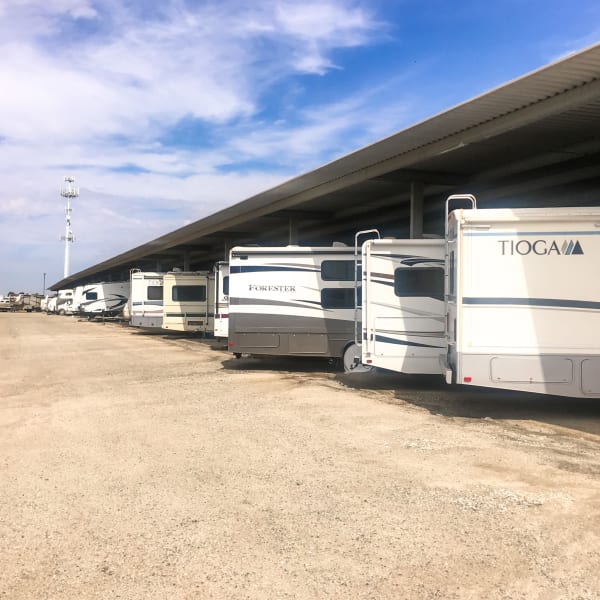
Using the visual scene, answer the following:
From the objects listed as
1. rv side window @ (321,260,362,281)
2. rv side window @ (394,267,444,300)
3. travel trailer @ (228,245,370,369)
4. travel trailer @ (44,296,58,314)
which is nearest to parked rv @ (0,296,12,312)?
travel trailer @ (44,296,58,314)

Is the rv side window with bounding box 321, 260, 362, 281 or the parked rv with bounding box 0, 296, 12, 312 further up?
the rv side window with bounding box 321, 260, 362, 281

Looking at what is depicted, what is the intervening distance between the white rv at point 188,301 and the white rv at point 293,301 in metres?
9.49

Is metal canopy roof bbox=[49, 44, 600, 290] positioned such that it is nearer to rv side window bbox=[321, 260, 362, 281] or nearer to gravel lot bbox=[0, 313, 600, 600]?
rv side window bbox=[321, 260, 362, 281]

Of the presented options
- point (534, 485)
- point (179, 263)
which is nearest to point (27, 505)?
point (534, 485)

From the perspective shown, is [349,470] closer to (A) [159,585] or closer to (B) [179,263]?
(A) [159,585]

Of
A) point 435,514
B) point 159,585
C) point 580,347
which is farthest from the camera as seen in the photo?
point 580,347

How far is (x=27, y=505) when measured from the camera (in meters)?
4.95

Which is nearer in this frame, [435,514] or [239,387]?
[435,514]

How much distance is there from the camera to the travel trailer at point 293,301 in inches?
528

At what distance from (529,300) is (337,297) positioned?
5806 mm

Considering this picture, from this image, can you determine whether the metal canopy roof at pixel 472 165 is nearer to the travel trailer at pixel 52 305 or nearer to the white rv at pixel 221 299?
the white rv at pixel 221 299

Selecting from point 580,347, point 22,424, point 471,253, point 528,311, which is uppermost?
point 471,253

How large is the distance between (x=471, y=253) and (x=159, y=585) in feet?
20.5

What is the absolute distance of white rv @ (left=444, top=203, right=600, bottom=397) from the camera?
7.94m
